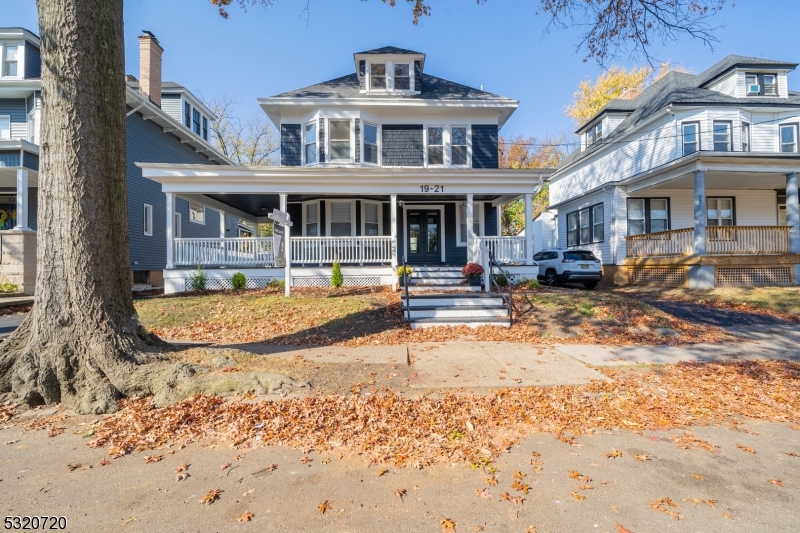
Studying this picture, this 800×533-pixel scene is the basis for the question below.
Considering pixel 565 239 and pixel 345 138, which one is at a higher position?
pixel 345 138

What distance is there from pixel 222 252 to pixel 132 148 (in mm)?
8639

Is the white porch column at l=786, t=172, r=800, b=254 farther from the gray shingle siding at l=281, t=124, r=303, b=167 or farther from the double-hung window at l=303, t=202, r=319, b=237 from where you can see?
the gray shingle siding at l=281, t=124, r=303, b=167

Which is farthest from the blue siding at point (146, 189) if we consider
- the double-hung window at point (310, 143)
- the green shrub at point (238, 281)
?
the double-hung window at point (310, 143)

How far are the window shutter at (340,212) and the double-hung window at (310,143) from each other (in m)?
1.92

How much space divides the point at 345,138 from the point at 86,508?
14541 mm

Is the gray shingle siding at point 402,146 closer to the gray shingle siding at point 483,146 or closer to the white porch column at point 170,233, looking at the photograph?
the gray shingle siding at point 483,146

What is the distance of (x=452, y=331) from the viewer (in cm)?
855

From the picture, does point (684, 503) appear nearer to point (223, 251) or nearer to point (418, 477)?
point (418, 477)

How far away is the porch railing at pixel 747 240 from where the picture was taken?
1544cm

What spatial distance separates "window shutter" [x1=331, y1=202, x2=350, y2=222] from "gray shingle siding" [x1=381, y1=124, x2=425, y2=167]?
7.74ft

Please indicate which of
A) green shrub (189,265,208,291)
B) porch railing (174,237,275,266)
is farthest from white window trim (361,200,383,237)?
green shrub (189,265,208,291)

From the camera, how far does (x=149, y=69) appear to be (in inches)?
783

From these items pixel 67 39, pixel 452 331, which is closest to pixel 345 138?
pixel 452 331

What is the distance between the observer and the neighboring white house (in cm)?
1531
